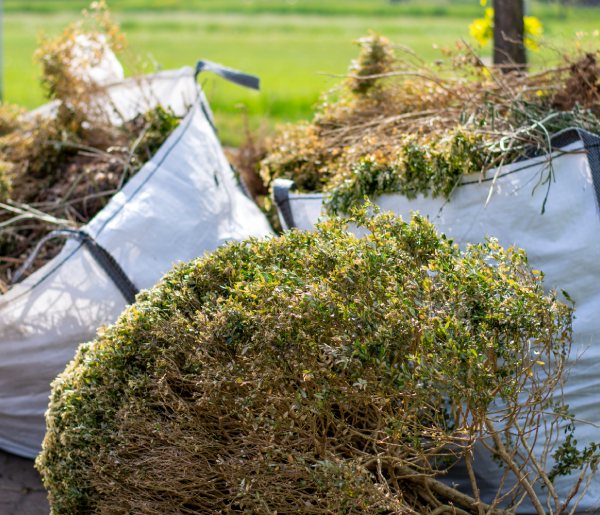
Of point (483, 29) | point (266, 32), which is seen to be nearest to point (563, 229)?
point (483, 29)

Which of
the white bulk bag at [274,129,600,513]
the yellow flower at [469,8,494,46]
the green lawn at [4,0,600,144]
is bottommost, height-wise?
the green lawn at [4,0,600,144]

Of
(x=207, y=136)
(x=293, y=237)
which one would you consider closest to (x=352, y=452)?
(x=293, y=237)

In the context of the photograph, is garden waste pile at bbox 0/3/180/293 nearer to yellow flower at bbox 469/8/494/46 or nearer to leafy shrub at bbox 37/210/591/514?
leafy shrub at bbox 37/210/591/514

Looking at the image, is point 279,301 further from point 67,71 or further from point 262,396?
point 67,71

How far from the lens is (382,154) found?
4207 mm

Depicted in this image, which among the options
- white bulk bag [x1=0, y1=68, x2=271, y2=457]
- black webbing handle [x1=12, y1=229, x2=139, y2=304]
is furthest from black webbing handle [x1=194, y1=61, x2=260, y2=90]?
black webbing handle [x1=12, y1=229, x2=139, y2=304]

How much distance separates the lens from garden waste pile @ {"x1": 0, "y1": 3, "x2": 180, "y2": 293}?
5.08 metres

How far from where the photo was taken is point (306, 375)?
9.50 feet

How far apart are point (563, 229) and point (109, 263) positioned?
184 cm

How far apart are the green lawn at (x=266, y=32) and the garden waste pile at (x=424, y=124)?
23.0 ft

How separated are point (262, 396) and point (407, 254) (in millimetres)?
644

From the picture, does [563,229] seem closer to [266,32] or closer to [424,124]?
[424,124]

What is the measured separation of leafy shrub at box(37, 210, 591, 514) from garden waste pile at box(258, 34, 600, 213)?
0.62 m

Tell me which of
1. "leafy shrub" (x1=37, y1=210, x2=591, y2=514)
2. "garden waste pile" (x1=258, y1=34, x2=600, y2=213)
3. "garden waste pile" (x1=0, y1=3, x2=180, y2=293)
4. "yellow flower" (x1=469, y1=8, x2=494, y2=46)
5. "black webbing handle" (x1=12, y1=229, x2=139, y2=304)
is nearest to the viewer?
"leafy shrub" (x1=37, y1=210, x2=591, y2=514)
